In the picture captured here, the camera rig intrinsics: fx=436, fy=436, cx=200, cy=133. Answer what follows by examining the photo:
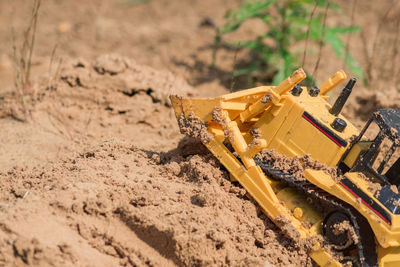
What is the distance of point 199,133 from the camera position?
15.0ft

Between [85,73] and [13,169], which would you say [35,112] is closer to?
[85,73]

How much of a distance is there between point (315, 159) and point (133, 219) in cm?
187

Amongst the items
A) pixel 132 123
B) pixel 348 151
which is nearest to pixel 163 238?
pixel 348 151

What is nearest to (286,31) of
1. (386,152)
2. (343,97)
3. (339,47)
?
(339,47)

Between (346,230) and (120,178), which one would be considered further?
(120,178)

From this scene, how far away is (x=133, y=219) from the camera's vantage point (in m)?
3.86

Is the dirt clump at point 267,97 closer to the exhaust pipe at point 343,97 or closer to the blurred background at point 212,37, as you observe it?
the exhaust pipe at point 343,97

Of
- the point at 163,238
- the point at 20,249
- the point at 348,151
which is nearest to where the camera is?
the point at 20,249

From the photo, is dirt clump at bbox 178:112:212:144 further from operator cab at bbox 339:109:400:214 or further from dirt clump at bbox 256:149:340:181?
operator cab at bbox 339:109:400:214

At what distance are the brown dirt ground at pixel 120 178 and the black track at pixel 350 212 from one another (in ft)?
1.54

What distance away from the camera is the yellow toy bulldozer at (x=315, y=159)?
3777 mm

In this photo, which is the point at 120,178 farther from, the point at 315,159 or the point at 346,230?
the point at 346,230

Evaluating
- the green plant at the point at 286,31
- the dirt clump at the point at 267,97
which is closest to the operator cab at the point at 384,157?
the dirt clump at the point at 267,97

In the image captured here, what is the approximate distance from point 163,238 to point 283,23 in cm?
487
